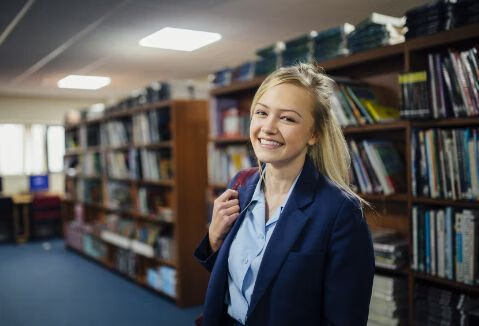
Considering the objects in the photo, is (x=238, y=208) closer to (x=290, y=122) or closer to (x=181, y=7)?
(x=290, y=122)

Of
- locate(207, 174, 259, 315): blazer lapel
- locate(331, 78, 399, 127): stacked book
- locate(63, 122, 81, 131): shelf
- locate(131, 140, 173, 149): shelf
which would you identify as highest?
locate(63, 122, 81, 131): shelf

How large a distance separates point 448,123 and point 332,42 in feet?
2.95

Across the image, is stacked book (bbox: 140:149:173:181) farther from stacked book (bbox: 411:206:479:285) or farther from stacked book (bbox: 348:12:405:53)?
stacked book (bbox: 411:206:479:285)

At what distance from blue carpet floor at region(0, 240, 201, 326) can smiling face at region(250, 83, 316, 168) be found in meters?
2.75

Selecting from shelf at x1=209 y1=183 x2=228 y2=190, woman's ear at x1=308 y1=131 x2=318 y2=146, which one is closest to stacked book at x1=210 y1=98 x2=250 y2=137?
shelf at x1=209 y1=183 x2=228 y2=190

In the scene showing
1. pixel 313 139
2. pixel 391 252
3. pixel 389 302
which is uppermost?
pixel 313 139

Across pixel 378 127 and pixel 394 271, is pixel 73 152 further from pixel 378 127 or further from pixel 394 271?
pixel 394 271

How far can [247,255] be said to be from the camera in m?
1.29

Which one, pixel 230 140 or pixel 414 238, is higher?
pixel 230 140

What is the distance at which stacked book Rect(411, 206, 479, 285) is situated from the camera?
→ 202 cm

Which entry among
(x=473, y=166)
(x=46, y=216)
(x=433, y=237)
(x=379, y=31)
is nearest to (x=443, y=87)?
(x=473, y=166)

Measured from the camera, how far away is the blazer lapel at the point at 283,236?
46.6 inches

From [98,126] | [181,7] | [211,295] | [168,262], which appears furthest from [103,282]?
[211,295]

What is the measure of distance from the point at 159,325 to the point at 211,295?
2.46m
